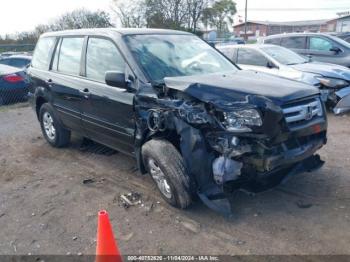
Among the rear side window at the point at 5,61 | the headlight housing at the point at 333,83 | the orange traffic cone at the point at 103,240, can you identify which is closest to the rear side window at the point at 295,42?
the headlight housing at the point at 333,83

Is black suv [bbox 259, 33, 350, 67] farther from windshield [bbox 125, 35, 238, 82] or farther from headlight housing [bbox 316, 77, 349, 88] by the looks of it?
windshield [bbox 125, 35, 238, 82]

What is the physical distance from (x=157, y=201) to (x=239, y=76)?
5.70 feet

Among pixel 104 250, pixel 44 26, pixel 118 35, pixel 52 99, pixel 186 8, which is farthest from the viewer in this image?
pixel 186 8

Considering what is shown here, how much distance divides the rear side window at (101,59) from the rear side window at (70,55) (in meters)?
0.27

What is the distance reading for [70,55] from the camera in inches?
208

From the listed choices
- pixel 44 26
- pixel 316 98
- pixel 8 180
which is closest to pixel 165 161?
pixel 316 98

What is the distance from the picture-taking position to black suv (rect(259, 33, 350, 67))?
1012 centimetres

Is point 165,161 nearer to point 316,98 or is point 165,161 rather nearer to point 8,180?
point 316,98

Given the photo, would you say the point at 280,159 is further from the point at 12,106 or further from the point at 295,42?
the point at 12,106

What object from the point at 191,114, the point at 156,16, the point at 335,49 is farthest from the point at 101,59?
the point at 156,16

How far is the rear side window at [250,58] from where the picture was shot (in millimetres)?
8523

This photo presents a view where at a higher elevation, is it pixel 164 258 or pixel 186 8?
pixel 186 8

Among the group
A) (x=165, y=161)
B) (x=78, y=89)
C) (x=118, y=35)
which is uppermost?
(x=118, y=35)

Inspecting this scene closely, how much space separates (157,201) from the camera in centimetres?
409
